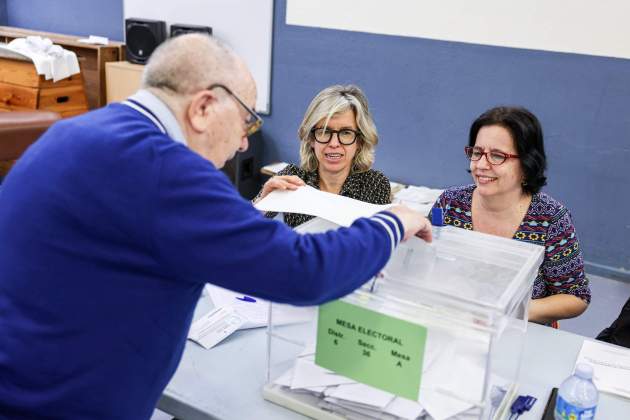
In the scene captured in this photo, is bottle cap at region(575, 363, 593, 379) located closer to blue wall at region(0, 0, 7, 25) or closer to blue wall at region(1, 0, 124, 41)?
blue wall at region(1, 0, 124, 41)

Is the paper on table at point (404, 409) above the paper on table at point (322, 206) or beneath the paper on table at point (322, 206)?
beneath

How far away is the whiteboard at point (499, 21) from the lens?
310 cm

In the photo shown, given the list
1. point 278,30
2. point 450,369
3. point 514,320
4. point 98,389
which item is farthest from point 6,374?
point 278,30

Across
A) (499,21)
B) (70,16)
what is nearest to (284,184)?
(499,21)

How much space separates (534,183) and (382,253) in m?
1.13

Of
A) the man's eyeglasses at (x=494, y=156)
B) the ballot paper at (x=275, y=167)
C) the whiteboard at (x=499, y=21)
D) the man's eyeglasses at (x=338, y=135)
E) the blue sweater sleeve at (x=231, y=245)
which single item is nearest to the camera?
the blue sweater sleeve at (x=231, y=245)

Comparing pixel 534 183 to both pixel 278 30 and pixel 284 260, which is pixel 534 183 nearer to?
pixel 284 260

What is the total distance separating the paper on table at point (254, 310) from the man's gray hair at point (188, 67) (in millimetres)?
461

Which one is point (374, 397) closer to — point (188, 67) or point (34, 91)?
point (188, 67)

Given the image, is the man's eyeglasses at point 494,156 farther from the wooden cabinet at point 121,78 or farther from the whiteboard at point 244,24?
the wooden cabinet at point 121,78

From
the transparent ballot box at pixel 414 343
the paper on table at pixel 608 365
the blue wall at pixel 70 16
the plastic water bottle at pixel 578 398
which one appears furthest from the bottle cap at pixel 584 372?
the blue wall at pixel 70 16

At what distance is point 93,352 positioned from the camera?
0.95m

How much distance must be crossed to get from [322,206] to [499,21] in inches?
97.6

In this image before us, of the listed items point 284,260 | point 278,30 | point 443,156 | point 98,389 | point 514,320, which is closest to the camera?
point 284,260
